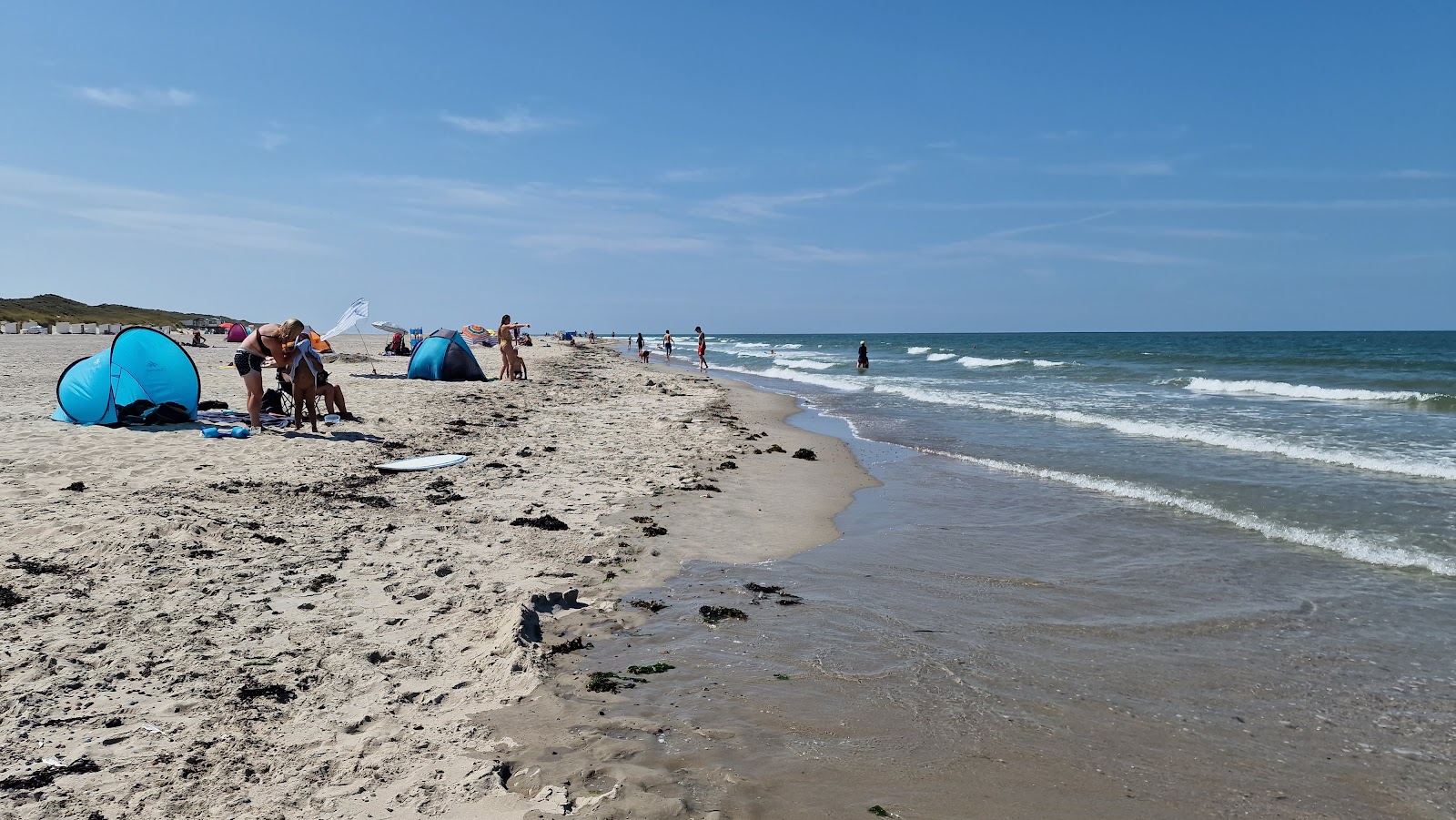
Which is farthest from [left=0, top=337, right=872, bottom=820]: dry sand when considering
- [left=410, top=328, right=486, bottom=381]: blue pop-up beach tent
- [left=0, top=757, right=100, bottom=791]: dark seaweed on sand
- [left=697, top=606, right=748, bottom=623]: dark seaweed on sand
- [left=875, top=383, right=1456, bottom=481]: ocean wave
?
[left=410, top=328, right=486, bottom=381]: blue pop-up beach tent

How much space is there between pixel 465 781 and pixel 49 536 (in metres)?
4.97

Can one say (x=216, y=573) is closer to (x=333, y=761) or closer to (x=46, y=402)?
(x=333, y=761)

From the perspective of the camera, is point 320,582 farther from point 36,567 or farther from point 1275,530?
point 1275,530

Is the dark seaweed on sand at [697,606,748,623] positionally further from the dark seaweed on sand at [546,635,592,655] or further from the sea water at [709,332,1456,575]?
the sea water at [709,332,1456,575]

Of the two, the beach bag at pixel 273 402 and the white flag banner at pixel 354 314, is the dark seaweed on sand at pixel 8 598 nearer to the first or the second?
the beach bag at pixel 273 402

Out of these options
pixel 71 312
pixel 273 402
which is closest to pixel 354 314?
pixel 273 402

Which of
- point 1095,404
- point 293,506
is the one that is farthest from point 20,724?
point 1095,404

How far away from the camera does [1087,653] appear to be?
15.4 ft

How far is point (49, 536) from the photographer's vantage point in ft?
19.3

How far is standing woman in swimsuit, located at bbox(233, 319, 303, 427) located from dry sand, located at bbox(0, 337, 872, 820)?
1016 mm

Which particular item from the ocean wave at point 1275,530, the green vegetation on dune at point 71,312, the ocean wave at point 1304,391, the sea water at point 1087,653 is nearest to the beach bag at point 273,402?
the sea water at point 1087,653

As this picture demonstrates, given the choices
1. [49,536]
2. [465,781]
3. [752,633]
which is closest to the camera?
[465,781]

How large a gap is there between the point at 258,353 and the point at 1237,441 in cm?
1623

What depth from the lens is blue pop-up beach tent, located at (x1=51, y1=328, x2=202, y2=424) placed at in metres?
10.9
